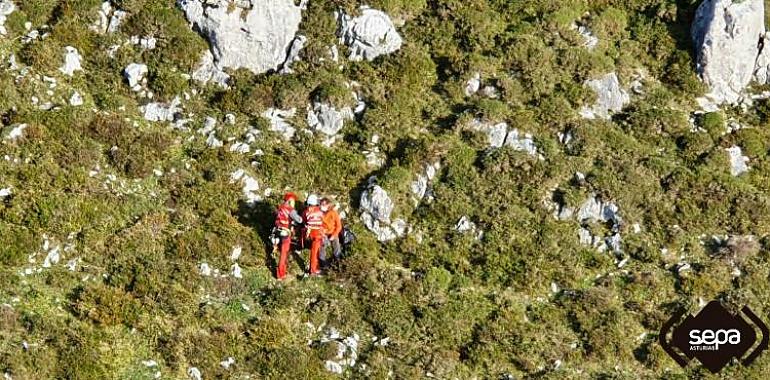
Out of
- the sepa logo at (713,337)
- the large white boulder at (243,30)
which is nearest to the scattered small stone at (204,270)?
the large white boulder at (243,30)

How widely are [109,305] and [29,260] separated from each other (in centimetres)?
278

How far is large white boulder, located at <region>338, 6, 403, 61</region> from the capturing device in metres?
24.5

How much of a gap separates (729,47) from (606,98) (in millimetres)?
4658

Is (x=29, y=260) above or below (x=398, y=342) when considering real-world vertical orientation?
above

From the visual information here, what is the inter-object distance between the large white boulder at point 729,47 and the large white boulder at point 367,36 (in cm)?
1039

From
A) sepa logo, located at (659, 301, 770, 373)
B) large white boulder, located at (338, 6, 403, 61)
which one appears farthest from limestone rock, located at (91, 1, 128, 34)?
sepa logo, located at (659, 301, 770, 373)

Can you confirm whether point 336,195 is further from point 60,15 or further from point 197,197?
point 60,15

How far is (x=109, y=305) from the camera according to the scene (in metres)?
17.4

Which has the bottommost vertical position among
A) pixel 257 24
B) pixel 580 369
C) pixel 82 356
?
pixel 580 369

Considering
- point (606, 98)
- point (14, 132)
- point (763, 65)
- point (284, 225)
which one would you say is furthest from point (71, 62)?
point (763, 65)

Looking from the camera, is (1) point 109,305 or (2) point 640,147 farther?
(2) point 640,147

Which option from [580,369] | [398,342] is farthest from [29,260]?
[580,369]

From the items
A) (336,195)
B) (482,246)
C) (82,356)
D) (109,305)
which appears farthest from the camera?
(336,195)

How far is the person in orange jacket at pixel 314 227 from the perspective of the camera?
18.9 metres
